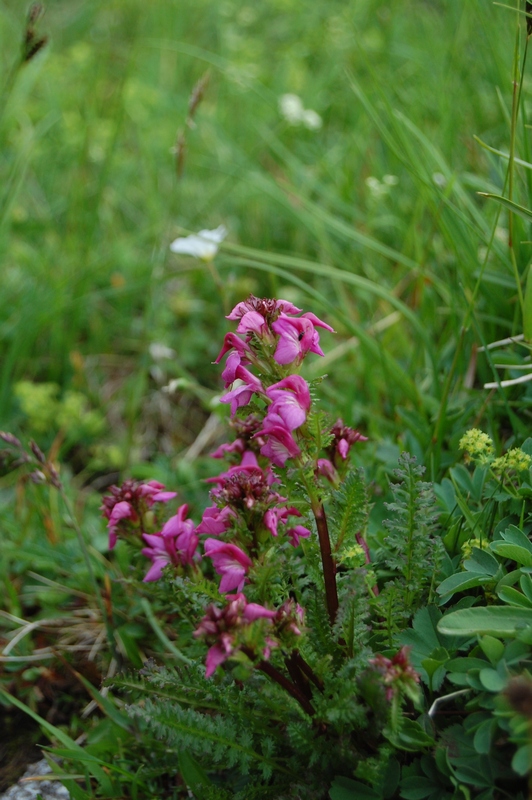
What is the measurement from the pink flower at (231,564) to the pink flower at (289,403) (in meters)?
0.22

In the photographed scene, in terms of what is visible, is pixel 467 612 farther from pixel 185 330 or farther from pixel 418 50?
pixel 418 50

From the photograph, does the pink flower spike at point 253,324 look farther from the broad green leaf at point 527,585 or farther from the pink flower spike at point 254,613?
the broad green leaf at point 527,585

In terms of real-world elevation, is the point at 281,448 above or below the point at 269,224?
above

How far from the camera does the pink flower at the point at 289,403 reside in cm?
113

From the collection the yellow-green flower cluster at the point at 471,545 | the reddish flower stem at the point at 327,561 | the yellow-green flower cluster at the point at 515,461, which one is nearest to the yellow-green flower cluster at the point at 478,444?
the yellow-green flower cluster at the point at 515,461

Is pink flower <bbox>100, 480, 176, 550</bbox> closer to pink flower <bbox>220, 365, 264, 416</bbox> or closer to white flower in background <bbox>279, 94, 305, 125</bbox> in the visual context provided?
pink flower <bbox>220, 365, 264, 416</bbox>

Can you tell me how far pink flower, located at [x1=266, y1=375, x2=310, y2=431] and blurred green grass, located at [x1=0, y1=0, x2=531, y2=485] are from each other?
67cm

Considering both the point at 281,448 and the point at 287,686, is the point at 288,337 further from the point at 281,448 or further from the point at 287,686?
the point at 287,686

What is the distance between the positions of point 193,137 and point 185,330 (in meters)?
1.57

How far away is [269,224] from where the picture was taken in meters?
3.43

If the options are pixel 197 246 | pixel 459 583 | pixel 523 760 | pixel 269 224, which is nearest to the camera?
pixel 523 760

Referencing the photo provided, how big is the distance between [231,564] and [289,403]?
289 mm

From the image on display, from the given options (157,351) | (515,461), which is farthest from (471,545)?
(157,351)

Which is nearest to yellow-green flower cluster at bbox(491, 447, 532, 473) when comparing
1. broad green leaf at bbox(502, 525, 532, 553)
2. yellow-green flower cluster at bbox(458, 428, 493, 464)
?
yellow-green flower cluster at bbox(458, 428, 493, 464)
